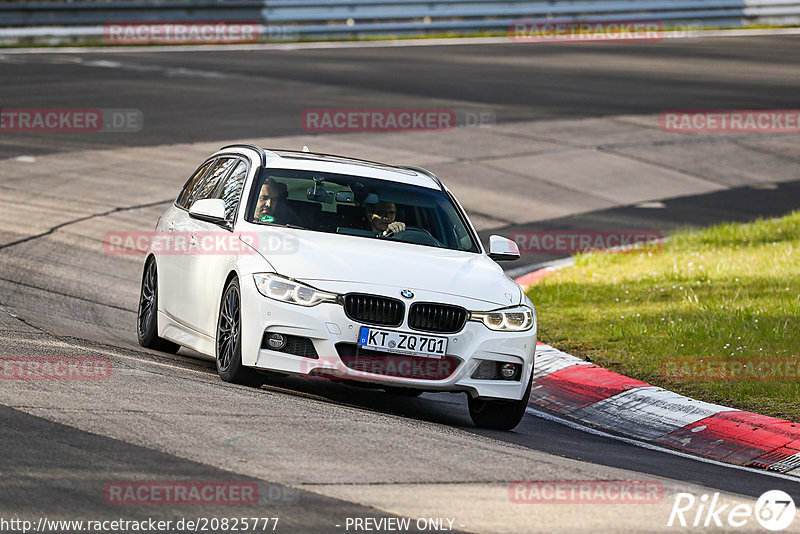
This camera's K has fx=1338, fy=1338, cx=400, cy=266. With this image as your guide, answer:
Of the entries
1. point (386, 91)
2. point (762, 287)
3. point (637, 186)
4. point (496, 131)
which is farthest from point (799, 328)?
point (386, 91)

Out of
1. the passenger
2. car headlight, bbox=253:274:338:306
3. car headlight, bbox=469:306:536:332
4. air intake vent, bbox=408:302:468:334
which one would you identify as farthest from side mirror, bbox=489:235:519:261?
car headlight, bbox=253:274:338:306

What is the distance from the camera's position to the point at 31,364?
8.13 meters

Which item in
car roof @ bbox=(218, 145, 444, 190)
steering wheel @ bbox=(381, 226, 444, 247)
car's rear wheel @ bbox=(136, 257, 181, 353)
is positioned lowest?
car's rear wheel @ bbox=(136, 257, 181, 353)

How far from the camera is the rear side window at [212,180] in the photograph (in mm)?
10525

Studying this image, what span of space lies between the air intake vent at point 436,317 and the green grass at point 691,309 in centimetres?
235

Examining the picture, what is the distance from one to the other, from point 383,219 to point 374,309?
146cm

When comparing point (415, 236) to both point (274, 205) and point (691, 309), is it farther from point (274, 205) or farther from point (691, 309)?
point (691, 309)

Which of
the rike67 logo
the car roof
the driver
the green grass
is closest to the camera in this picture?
the rike67 logo

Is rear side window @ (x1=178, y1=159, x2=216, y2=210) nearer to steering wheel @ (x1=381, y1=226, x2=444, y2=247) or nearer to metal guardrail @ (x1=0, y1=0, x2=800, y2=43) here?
steering wheel @ (x1=381, y1=226, x2=444, y2=247)

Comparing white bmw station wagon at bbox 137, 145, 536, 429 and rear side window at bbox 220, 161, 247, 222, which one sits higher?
rear side window at bbox 220, 161, 247, 222

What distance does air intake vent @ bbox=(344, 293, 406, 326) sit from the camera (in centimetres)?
828

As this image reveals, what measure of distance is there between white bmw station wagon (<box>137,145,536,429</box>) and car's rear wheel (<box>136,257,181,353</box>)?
5 cm

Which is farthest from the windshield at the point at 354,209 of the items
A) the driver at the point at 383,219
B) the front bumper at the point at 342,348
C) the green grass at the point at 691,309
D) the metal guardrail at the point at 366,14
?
the metal guardrail at the point at 366,14

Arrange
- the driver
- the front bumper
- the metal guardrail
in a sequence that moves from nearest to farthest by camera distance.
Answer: the front bumper
the driver
the metal guardrail
